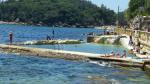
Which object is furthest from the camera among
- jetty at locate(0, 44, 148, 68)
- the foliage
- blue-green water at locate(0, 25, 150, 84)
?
the foliage

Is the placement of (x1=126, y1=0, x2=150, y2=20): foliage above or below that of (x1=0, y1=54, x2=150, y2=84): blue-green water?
above

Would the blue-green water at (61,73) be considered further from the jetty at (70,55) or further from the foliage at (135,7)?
the foliage at (135,7)

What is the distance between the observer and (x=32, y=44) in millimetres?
77875

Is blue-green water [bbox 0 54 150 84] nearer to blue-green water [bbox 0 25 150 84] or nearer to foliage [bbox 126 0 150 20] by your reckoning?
blue-green water [bbox 0 25 150 84]

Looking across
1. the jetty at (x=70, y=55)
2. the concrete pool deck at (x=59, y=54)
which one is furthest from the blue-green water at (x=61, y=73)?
the concrete pool deck at (x=59, y=54)

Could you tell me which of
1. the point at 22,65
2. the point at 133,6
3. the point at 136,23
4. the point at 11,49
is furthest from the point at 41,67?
the point at 133,6

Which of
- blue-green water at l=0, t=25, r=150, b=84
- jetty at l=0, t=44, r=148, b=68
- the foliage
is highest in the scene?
the foliage

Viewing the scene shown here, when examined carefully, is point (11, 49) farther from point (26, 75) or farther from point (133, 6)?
point (133, 6)

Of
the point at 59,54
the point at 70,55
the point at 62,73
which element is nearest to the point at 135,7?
the point at 59,54

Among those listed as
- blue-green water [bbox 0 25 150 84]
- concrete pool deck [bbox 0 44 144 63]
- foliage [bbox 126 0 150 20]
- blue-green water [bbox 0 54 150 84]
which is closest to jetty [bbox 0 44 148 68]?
concrete pool deck [bbox 0 44 144 63]

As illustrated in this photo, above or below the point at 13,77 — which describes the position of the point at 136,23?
above

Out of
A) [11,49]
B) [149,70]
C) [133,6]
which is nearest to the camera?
[149,70]

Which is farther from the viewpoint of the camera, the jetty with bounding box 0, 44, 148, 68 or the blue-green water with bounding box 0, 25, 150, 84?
the jetty with bounding box 0, 44, 148, 68

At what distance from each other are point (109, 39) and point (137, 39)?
12.3 meters
